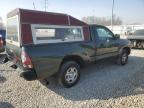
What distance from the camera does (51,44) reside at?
14.5ft

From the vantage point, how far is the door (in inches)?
230

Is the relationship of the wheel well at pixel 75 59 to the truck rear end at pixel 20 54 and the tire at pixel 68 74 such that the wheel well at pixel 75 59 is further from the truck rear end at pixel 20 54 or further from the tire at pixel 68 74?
the truck rear end at pixel 20 54

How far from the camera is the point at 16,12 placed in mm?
4168

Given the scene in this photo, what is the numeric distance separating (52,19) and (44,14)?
A: 10.1 inches

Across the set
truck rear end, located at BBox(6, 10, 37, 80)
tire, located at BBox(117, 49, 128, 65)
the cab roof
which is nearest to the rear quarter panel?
truck rear end, located at BBox(6, 10, 37, 80)

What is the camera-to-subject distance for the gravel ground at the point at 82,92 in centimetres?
410

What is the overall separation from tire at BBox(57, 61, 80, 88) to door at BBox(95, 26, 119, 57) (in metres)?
1.18

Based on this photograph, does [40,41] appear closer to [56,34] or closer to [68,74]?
[56,34]

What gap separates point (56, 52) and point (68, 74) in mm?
871

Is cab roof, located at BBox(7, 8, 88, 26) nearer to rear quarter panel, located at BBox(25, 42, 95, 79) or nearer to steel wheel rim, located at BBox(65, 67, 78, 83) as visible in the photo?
rear quarter panel, located at BBox(25, 42, 95, 79)

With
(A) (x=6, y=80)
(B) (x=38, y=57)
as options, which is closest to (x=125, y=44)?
(B) (x=38, y=57)

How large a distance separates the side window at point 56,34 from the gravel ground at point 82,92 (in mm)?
1456

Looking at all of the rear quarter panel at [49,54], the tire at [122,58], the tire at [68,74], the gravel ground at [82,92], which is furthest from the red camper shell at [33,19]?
the tire at [122,58]

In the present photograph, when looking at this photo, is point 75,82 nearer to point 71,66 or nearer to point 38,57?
point 71,66
